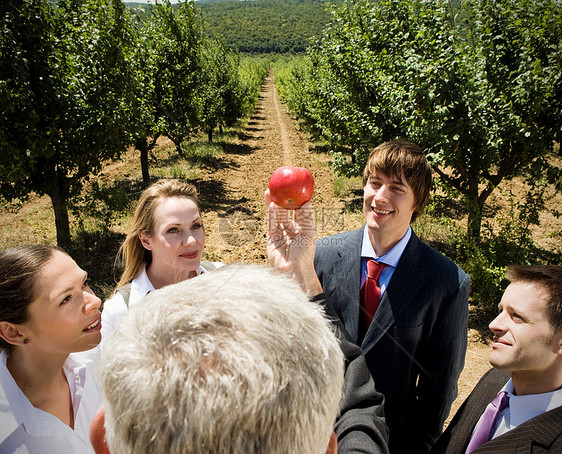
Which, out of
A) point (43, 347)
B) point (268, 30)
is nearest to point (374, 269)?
point (43, 347)

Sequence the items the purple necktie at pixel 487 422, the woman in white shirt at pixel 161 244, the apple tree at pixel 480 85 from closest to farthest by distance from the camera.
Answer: the purple necktie at pixel 487 422
the woman in white shirt at pixel 161 244
the apple tree at pixel 480 85

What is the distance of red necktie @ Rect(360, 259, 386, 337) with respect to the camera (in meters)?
1.87

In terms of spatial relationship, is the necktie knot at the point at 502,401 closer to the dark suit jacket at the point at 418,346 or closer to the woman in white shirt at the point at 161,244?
the dark suit jacket at the point at 418,346

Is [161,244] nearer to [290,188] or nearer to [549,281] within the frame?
[290,188]

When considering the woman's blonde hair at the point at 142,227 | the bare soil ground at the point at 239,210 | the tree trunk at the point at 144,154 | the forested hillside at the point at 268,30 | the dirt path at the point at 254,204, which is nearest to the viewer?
the woman's blonde hair at the point at 142,227

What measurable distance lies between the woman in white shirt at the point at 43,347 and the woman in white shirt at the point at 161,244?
0.39m

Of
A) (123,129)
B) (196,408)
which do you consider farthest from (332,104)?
(196,408)

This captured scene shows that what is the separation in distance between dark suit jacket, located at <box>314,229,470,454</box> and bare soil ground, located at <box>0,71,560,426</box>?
2.75 m

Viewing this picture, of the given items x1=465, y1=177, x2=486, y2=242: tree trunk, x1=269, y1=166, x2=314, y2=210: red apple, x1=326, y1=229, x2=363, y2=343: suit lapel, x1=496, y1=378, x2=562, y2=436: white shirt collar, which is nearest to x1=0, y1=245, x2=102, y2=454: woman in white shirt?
x1=269, y1=166, x2=314, y2=210: red apple

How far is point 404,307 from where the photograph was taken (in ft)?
5.78

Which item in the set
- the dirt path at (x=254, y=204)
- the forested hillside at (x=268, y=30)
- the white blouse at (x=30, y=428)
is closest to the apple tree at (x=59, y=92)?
the dirt path at (x=254, y=204)

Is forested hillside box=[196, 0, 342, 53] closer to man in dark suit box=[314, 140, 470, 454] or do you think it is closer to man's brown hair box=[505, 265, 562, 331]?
man in dark suit box=[314, 140, 470, 454]

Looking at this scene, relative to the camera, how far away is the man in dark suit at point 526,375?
133 cm

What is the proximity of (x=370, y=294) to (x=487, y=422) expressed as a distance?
74 cm
